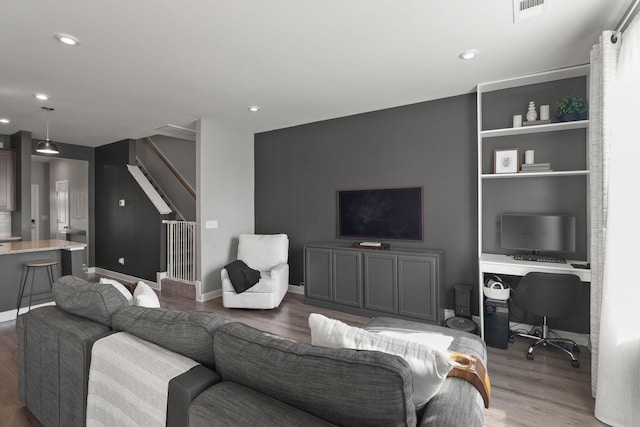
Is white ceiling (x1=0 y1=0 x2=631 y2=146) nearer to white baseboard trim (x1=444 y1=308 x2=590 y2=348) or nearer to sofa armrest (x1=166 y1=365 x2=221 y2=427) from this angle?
sofa armrest (x1=166 y1=365 x2=221 y2=427)

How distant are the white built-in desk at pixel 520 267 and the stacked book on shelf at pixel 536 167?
896 mm

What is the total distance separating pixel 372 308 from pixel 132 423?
3034mm

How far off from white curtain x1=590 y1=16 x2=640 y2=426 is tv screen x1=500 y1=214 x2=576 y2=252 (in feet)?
2.80

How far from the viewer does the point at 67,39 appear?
8.07 ft

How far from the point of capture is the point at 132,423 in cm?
129

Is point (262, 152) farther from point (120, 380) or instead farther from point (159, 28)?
point (120, 380)

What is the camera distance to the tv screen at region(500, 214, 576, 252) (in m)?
3.12

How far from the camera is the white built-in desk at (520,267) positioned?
9.23 feet

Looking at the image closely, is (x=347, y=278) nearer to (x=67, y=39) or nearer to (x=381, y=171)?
(x=381, y=171)

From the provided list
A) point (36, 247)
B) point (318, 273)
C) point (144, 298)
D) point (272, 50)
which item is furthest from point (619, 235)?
point (36, 247)

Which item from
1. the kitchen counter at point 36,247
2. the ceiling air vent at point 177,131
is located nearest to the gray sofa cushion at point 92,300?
the kitchen counter at point 36,247

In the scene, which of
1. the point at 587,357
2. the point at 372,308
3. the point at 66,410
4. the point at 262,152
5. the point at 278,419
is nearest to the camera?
the point at 278,419

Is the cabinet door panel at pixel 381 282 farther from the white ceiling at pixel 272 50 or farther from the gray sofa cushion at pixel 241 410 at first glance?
the gray sofa cushion at pixel 241 410

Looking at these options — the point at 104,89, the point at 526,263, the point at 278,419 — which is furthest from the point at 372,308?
the point at 104,89
